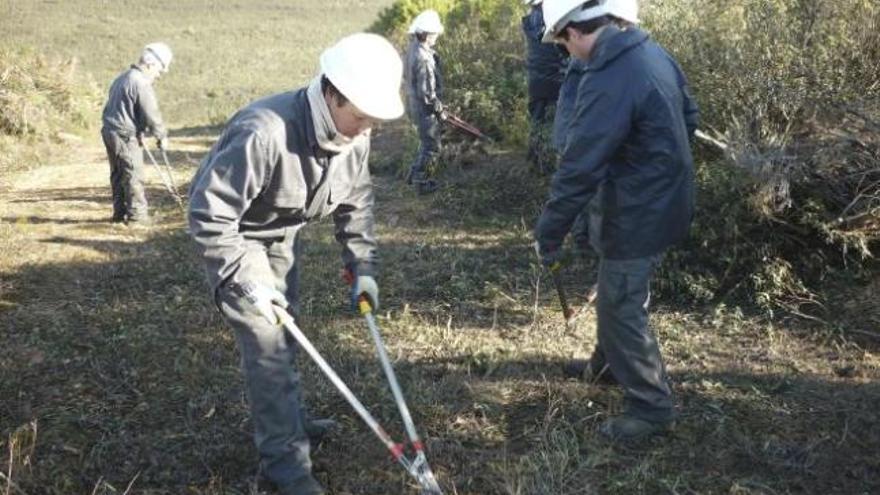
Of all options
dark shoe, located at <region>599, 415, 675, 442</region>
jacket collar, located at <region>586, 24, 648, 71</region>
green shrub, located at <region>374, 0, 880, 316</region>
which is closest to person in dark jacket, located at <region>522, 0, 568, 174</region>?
green shrub, located at <region>374, 0, 880, 316</region>

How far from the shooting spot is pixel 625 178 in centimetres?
305

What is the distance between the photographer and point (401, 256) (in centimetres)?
583

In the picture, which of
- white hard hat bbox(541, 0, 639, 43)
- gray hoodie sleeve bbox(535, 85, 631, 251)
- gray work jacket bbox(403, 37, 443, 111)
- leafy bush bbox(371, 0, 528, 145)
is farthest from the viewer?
leafy bush bbox(371, 0, 528, 145)

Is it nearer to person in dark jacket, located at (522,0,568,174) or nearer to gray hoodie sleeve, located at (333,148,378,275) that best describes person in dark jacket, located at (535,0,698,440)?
gray hoodie sleeve, located at (333,148,378,275)

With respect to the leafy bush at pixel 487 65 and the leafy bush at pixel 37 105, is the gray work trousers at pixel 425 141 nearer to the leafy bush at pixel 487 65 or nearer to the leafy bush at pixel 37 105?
the leafy bush at pixel 487 65

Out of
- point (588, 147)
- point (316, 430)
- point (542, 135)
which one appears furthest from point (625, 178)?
point (542, 135)

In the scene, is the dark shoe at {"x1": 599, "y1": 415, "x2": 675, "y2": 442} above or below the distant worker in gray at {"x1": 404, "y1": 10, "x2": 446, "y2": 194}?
below

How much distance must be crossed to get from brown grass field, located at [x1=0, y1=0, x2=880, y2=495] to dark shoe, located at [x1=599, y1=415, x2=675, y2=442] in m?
0.05

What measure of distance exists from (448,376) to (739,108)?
278cm

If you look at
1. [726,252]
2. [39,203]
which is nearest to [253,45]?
[39,203]

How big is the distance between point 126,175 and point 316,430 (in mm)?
4741

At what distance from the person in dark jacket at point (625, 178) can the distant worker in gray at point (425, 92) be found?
A: 4460 millimetres

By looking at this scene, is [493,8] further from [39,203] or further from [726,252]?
[726,252]

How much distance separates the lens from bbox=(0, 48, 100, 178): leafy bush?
1098cm
